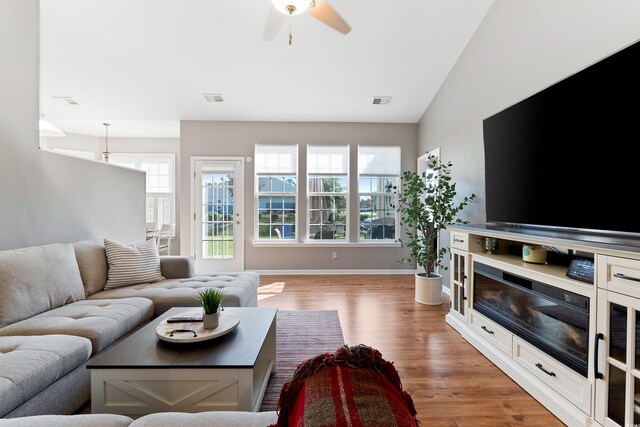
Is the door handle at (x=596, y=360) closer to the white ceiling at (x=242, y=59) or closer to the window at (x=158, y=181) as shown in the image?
the white ceiling at (x=242, y=59)

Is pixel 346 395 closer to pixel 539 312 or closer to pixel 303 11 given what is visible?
pixel 539 312

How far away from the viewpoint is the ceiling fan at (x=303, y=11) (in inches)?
77.9

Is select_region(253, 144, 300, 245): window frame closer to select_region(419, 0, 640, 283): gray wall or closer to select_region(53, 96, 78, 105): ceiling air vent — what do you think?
select_region(419, 0, 640, 283): gray wall

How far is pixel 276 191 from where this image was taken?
5125 millimetres

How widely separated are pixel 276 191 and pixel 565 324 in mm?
4161

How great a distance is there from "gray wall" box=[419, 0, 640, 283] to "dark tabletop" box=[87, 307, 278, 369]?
9.11ft

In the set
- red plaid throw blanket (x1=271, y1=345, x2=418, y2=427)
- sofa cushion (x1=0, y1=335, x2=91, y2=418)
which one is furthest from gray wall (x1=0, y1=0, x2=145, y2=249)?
red plaid throw blanket (x1=271, y1=345, x2=418, y2=427)

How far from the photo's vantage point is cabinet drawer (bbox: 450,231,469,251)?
2719 millimetres

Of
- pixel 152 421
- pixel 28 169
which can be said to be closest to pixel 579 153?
pixel 152 421

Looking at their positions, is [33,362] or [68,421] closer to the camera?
[68,421]

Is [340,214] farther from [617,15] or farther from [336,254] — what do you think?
[617,15]

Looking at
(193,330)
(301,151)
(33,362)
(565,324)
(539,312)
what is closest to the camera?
(33,362)

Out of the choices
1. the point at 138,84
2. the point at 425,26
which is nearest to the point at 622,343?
the point at 425,26

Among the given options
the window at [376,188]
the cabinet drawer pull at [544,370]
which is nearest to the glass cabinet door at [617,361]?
the cabinet drawer pull at [544,370]
